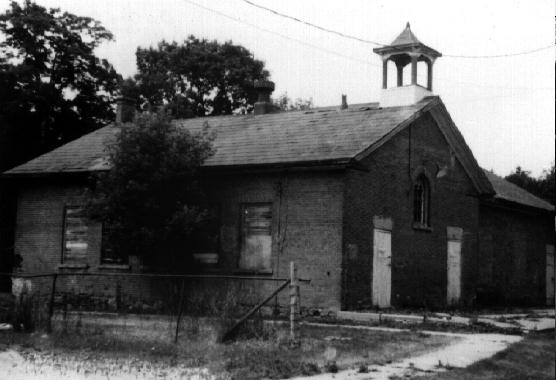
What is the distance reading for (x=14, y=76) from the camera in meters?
36.8

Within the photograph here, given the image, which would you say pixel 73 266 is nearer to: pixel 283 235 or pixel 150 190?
pixel 150 190

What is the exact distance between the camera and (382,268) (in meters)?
22.0

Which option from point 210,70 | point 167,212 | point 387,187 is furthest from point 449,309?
point 210,70

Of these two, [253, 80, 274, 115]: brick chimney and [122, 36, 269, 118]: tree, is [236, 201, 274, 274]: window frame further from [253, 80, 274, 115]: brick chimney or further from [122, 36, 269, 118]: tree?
[122, 36, 269, 118]: tree

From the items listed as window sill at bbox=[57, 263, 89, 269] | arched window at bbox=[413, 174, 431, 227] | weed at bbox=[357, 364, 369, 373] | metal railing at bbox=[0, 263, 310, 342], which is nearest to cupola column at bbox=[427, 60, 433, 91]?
arched window at bbox=[413, 174, 431, 227]

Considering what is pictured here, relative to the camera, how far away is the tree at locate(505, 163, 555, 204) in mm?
46906

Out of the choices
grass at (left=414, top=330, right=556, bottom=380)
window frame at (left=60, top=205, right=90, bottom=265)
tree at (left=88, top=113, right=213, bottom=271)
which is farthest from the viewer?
window frame at (left=60, top=205, right=90, bottom=265)

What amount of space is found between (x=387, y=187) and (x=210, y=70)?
29458 millimetres

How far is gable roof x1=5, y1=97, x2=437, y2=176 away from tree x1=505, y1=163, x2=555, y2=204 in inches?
993

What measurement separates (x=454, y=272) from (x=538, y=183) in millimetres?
24668

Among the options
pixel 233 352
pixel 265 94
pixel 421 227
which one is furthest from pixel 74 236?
pixel 233 352

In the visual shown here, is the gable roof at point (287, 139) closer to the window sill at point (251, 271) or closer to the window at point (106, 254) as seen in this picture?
the window at point (106, 254)

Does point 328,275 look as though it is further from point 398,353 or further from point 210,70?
point 210,70

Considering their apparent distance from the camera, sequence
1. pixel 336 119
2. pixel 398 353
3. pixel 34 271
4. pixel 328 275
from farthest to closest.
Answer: pixel 34 271
pixel 336 119
pixel 328 275
pixel 398 353
